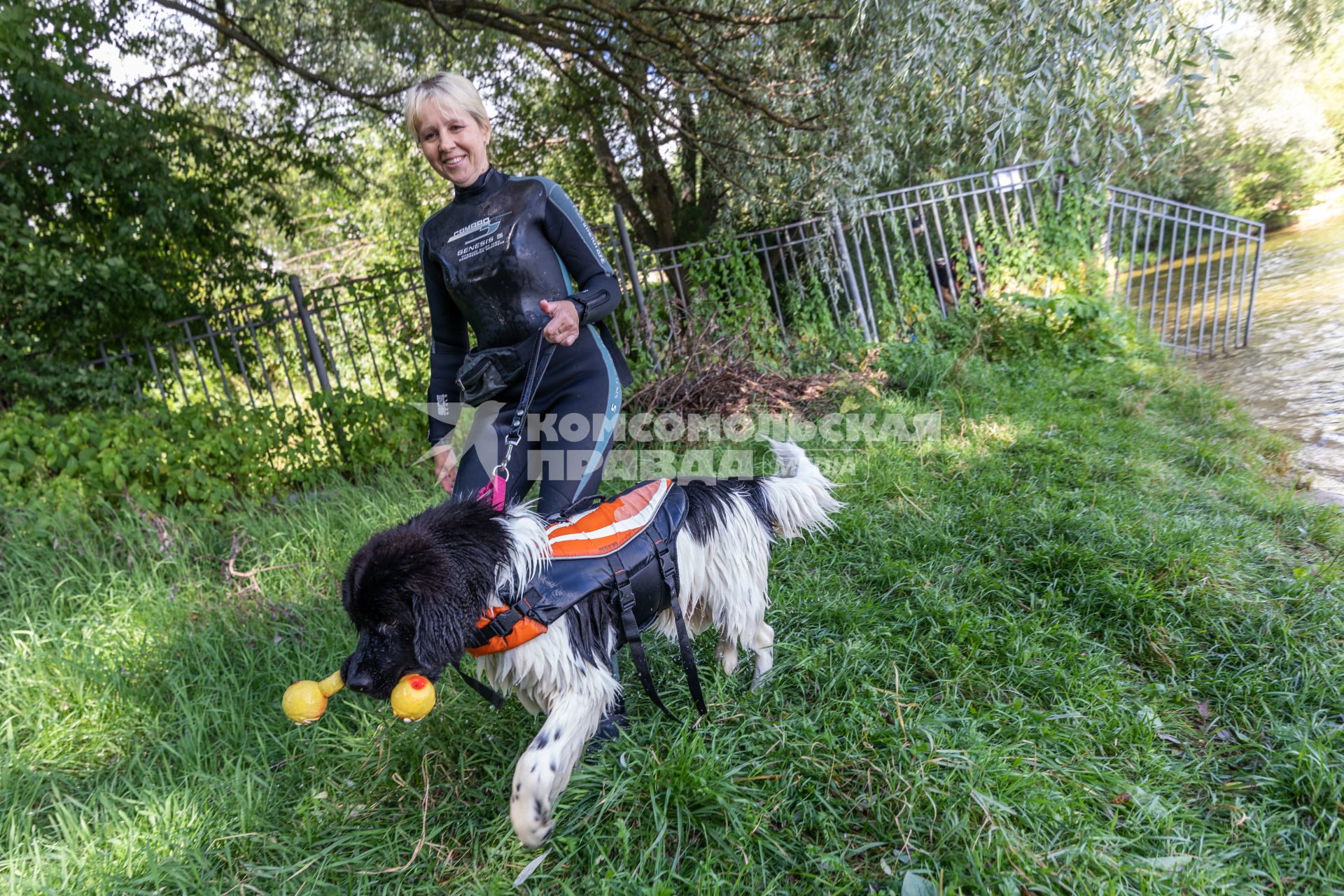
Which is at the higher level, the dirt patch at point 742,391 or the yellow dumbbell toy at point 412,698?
the yellow dumbbell toy at point 412,698

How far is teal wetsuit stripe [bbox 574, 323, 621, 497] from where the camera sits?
2.30 metres

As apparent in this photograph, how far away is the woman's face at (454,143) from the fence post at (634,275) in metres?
4.07

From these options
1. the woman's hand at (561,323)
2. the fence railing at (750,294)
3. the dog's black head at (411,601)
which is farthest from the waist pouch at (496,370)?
the fence railing at (750,294)

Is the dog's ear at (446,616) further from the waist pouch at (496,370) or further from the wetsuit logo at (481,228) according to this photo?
the wetsuit logo at (481,228)

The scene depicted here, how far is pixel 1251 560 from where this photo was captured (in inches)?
119

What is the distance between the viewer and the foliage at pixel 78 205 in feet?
15.1

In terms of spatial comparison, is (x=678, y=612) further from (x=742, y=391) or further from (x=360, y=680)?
(x=742, y=391)

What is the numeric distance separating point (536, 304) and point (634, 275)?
4434mm

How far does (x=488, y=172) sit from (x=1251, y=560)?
3.40m

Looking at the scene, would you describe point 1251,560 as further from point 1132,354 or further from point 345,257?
point 345,257

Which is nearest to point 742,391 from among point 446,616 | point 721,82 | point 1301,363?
point 721,82

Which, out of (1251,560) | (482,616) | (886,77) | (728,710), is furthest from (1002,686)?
(886,77)

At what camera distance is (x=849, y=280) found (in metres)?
7.32

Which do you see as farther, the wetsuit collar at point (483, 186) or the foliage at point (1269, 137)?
the foliage at point (1269, 137)
